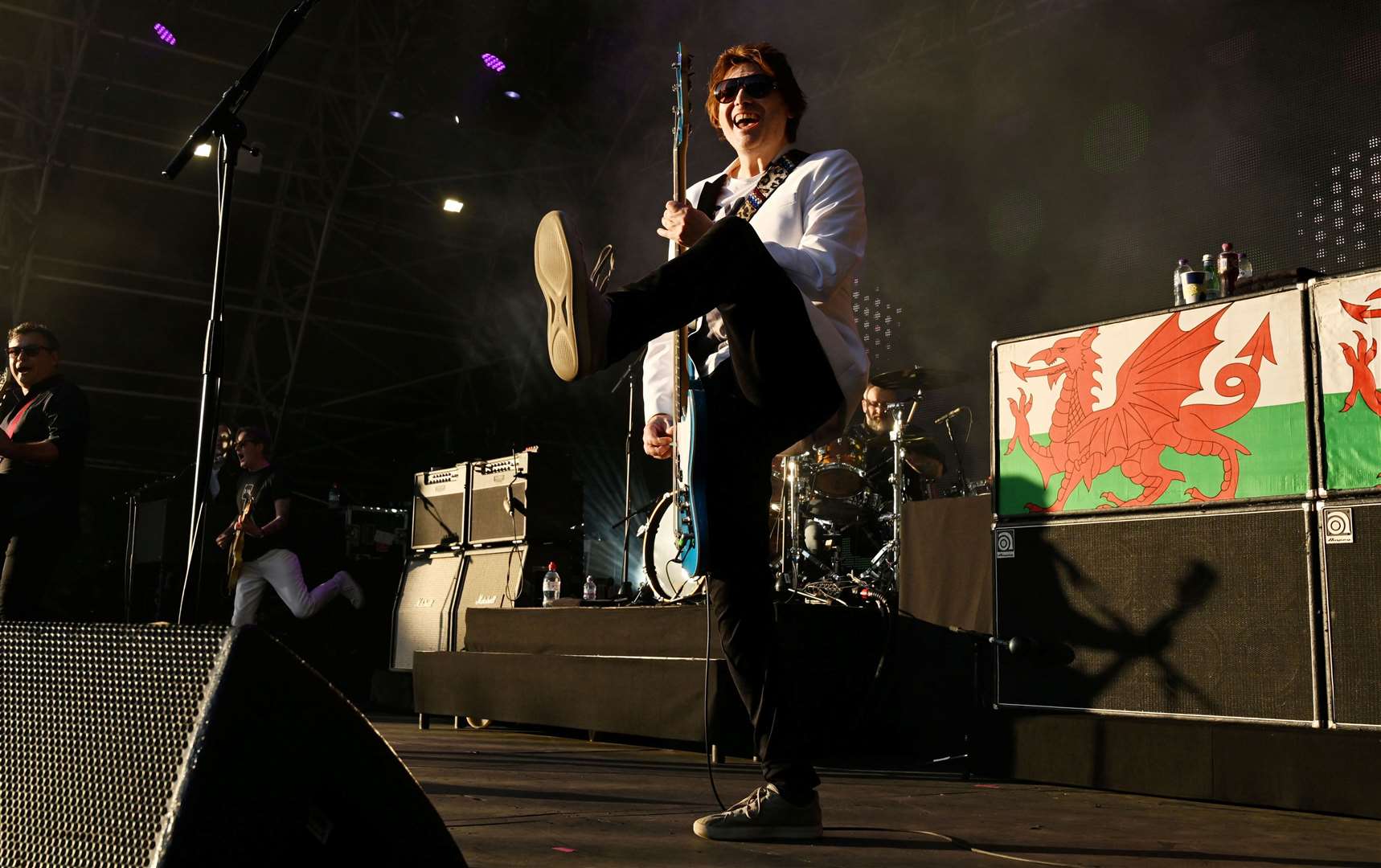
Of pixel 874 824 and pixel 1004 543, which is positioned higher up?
pixel 1004 543

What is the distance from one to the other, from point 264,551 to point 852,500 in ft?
12.3

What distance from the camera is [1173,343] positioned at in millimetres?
3191

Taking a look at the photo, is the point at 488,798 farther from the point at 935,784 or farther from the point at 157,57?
the point at 157,57

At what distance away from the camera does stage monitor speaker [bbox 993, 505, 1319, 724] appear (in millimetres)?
2902

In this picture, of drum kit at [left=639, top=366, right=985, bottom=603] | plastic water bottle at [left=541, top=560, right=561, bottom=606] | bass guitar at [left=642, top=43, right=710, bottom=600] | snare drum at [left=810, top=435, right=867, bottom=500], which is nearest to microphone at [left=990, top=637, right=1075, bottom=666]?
bass guitar at [left=642, top=43, right=710, bottom=600]

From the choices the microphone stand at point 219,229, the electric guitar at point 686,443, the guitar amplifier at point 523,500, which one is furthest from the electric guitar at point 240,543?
the electric guitar at point 686,443

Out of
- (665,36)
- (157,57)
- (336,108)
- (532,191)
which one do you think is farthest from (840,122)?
(157,57)

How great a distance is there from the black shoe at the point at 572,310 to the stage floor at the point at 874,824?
80cm

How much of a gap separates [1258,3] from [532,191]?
6768 millimetres

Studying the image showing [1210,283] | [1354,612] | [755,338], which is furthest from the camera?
[1210,283]

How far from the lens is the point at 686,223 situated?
2211 millimetres

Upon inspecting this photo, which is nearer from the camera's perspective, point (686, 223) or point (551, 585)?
point (686, 223)

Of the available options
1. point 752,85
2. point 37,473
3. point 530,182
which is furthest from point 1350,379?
point 530,182

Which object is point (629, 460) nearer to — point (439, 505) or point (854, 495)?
point (854, 495)
